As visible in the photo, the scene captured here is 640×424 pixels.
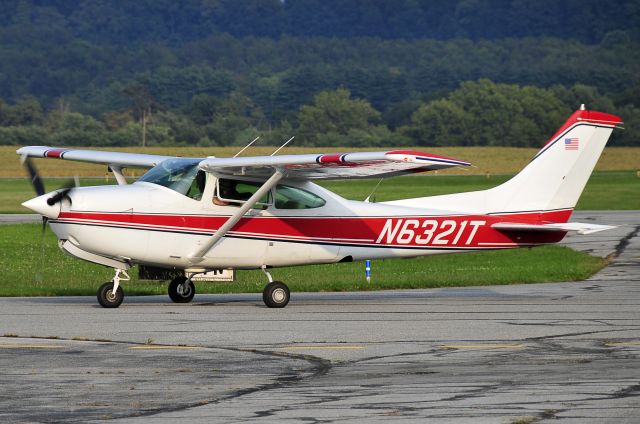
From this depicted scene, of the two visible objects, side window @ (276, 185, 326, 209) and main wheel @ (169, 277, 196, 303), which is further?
main wheel @ (169, 277, 196, 303)

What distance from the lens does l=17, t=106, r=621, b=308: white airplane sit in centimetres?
1628

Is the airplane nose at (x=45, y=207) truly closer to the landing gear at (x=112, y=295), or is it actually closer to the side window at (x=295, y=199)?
the landing gear at (x=112, y=295)

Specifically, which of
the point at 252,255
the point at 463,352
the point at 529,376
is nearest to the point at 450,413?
the point at 529,376

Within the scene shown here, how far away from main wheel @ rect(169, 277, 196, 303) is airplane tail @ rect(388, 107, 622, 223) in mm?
3257

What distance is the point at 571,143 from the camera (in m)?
18.3

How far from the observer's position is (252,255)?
1727cm

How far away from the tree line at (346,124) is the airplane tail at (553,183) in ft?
317

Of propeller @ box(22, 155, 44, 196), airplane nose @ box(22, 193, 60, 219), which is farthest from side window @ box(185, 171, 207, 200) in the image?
propeller @ box(22, 155, 44, 196)

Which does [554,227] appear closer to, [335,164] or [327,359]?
[335,164]

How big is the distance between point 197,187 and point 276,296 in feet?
5.96

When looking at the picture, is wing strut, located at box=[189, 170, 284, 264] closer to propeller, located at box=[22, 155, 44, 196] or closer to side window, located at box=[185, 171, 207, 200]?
side window, located at box=[185, 171, 207, 200]

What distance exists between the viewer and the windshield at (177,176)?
16938 millimetres

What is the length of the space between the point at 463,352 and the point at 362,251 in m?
5.54

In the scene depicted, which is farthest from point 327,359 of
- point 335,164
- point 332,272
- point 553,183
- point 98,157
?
point 332,272
